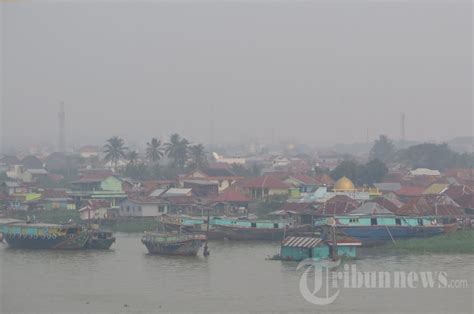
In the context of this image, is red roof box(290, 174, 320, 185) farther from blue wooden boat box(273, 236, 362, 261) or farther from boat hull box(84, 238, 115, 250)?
blue wooden boat box(273, 236, 362, 261)

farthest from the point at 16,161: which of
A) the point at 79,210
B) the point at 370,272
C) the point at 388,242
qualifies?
the point at 370,272

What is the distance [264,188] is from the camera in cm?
3312

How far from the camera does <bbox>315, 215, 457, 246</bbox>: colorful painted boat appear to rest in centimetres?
2345

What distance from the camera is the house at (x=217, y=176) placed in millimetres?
36781

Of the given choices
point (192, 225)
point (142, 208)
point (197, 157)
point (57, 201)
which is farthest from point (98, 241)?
point (197, 157)

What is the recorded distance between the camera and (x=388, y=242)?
76.7 feet

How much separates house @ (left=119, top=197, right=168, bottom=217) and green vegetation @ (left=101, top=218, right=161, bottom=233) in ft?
2.26

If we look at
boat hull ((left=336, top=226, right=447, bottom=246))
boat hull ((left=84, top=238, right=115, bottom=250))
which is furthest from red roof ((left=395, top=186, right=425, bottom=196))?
boat hull ((left=84, top=238, right=115, bottom=250))

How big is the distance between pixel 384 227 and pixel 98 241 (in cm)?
645

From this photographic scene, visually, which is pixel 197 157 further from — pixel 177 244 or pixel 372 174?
pixel 177 244

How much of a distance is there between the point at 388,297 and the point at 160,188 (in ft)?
66.5

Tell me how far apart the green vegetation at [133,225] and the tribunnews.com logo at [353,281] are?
10020 millimetres

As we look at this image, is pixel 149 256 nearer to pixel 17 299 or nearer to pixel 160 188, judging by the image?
pixel 17 299

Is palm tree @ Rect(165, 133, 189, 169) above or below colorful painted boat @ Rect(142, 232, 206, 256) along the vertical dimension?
above
